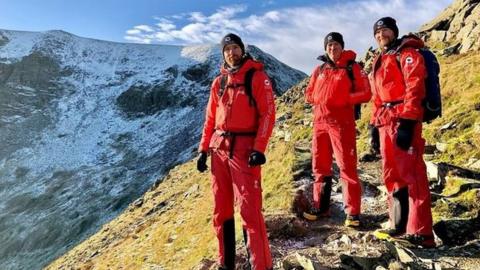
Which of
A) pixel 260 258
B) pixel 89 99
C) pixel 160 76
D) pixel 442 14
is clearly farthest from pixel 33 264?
pixel 160 76

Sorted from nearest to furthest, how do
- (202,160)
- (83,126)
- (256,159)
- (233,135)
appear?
(256,159)
(233,135)
(202,160)
(83,126)

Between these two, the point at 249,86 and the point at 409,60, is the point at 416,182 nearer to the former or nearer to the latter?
the point at 409,60

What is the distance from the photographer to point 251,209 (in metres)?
6.11

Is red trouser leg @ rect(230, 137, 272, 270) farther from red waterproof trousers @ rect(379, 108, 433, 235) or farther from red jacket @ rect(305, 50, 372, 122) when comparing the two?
red jacket @ rect(305, 50, 372, 122)

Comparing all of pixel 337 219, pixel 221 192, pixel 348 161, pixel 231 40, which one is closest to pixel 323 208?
pixel 337 219

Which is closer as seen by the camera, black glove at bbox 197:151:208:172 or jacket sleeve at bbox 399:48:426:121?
jacket sleeve at bbox 399:48:426:121

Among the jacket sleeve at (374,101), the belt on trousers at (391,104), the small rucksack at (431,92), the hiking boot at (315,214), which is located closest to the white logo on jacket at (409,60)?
the small rucksack at (431,92)

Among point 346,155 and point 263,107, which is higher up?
point 263,107

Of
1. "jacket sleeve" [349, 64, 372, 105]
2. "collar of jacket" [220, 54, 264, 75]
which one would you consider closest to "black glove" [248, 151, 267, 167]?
"collar of jacket" [220, 54, 264, 75]

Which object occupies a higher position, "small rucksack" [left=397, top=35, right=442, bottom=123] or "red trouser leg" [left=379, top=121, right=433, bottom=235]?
"small rucksack" [left=397, top=35, right=442, bottom=123]

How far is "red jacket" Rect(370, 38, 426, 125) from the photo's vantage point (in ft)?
20.6

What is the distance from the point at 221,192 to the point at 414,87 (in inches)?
113

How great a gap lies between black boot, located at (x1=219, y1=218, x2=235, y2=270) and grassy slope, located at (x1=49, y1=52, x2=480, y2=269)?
9.09 ft

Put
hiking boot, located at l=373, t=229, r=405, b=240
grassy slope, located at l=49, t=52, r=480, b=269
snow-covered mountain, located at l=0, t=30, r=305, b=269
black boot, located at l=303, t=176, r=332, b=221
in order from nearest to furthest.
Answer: hiking boot, located at l=373, t=229, r=405, b=240
black boot, located at l=303, t=176, r=332, b=221
grassy slope, located at l=49, t=52, r=480, b=269
snow-covered mountain, located at l=0, t=30, r=305, b=269
